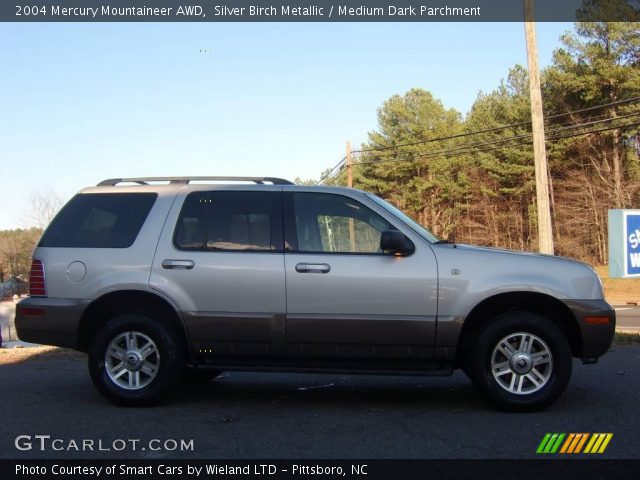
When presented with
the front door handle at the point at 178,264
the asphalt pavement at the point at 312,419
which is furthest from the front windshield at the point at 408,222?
A: the front door handle at the point at 178,264

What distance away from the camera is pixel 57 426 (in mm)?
5266

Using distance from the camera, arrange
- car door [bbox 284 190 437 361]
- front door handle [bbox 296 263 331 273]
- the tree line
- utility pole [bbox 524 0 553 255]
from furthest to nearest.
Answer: the tree line, utility pole [bbox 524 0 553 255], front door handle [bbox 296 263 331 273], car door [bbox 284 190 437 361]

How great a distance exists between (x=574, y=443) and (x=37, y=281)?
15.1 ft

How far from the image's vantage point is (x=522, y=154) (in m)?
50.1

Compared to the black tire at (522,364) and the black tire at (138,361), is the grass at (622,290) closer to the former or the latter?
the black tire at (522,364)

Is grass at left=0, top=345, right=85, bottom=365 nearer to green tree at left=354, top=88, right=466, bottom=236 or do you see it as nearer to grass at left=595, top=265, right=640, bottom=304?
grass at left=595, top=265, right=640, bottom=304

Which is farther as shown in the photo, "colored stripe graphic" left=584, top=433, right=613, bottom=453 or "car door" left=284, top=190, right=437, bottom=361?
"car door" left=284, top=190, right=437, bottom=361

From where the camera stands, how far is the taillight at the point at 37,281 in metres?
6.13

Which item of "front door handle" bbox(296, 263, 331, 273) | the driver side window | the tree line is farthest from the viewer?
the tree line

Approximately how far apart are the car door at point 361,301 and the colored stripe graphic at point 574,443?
1.25 metres

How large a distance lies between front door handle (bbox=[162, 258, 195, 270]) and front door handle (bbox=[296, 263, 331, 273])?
943mm

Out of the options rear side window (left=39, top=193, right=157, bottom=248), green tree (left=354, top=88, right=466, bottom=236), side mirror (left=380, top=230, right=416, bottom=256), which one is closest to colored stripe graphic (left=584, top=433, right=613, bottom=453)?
side mirror (left=380, top=230, right=416, bottom=256)

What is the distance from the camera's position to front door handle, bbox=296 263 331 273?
582 centimetres

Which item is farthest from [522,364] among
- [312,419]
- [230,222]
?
[230,222]
